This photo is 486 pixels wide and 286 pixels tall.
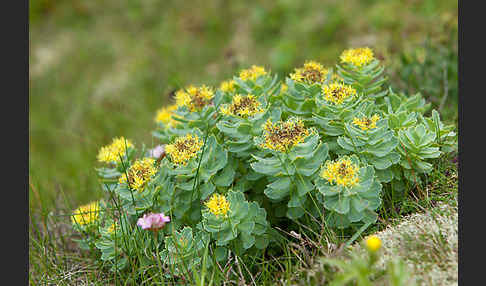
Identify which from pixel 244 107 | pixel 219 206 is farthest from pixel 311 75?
pixel 219 206

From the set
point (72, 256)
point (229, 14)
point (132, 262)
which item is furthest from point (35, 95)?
point (132, 262)

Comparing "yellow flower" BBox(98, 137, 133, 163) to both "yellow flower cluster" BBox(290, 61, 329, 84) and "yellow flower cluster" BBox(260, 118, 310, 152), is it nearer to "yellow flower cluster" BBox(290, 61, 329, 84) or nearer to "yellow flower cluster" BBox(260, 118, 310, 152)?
"yellow flower cluster" BBox(260, 118, 310, 152)

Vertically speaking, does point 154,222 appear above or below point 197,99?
below

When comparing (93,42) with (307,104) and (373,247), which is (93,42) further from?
(373,247)

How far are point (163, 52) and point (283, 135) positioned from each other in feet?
14.1

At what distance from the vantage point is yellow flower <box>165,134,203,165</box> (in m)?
2.14

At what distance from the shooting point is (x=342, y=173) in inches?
76.5

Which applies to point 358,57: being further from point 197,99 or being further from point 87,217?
point 87,217

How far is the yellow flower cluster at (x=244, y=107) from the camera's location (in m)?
2.21

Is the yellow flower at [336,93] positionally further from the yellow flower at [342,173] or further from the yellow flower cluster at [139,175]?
the yellow flower cluster at [139,175]

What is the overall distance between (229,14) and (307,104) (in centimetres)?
405

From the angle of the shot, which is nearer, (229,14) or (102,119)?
(102,119)

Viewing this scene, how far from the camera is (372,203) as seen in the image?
2043mm

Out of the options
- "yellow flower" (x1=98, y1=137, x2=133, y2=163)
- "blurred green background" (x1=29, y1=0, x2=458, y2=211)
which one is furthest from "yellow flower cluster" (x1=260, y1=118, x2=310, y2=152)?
"blurred green background" (x1=29, y1=0, x2=458, y2=211)
